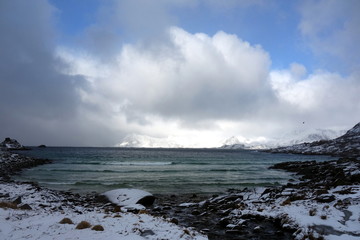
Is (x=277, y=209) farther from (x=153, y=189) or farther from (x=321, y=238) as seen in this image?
(x=153, y=189)

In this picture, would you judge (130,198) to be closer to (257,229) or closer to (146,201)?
(146,201)

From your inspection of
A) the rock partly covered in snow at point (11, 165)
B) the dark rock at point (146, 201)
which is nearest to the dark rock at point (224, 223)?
the dark rock at point (146, 201)

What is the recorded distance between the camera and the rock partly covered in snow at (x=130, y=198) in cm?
1925

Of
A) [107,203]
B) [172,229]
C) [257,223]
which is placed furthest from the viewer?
[107,203]

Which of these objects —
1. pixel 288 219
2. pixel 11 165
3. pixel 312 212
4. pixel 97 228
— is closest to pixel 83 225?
pixel 97 228

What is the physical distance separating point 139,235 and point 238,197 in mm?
13922

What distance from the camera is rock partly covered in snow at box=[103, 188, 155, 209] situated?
19.2 meters

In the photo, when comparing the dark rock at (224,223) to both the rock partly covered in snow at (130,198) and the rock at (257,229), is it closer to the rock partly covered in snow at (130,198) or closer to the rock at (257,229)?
the rock at (257,229)

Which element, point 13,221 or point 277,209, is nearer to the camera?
point 13,221

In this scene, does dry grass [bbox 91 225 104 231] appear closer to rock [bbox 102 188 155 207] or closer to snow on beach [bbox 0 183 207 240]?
snow on beach [bbox 0 183 207 240]

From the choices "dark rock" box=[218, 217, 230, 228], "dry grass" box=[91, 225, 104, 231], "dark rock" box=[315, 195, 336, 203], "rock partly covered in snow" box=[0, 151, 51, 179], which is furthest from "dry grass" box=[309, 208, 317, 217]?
"rock partly covered in snow" box=[0, 151, 51, 179]

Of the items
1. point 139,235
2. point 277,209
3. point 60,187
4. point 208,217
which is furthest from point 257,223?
point 60,187

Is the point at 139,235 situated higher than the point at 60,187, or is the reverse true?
the point at 139,235

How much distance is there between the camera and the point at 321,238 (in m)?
9.63
